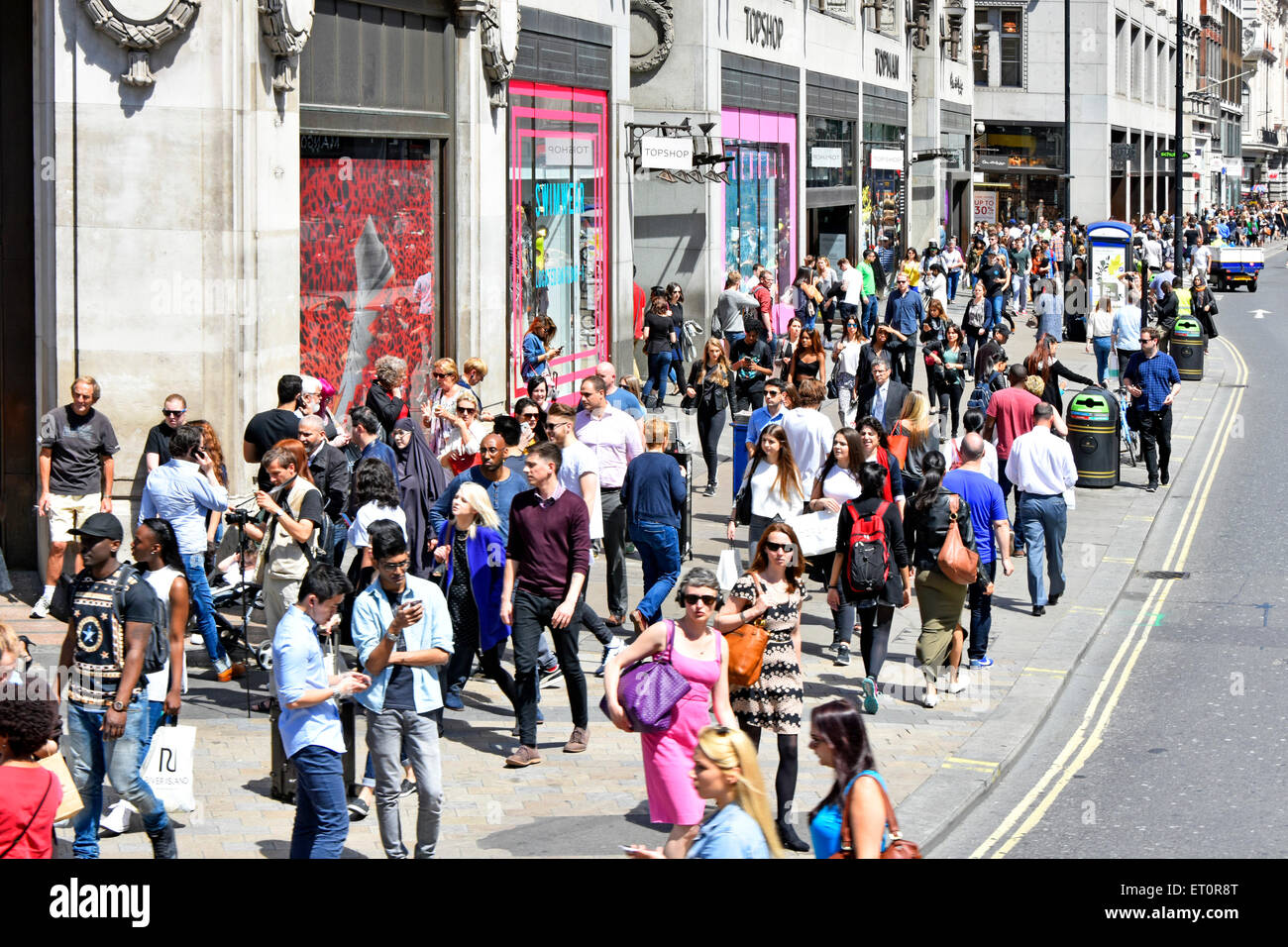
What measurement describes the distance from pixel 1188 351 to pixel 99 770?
26047mm

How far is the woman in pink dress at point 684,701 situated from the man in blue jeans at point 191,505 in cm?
433

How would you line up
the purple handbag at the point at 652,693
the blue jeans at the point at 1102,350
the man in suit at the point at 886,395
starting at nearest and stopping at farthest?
the purple handbag at the point at 652,693
the man in suit at the point at 886,395
the blue jeans at the point at 1102,350

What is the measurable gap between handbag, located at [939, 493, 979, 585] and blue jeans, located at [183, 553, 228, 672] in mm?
4860

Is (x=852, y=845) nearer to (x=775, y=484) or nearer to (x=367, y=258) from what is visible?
(x=775, y=484)

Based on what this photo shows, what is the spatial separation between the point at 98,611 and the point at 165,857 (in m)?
1.16

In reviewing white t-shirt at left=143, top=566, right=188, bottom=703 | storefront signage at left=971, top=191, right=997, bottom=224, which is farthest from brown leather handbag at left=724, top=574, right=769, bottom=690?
storefront signage at left=971, top=191, right=997, bottom=224

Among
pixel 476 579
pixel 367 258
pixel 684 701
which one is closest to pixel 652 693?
pixel 684 701

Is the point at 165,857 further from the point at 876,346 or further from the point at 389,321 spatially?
the point at 876,346

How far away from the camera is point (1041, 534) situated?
47.0 feet

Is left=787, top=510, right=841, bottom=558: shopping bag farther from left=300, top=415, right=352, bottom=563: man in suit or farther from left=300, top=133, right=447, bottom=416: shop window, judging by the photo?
left=300, top=133, right=447, bottom=416: shop window

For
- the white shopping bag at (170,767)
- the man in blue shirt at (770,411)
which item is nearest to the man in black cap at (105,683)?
the white shopping bag at (170,767)

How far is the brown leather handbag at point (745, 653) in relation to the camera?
8914 millimetres

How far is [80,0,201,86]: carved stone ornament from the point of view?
44.3 feet

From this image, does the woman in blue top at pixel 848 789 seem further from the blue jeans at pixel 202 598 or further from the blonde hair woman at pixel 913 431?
the blonde hair woman at pixel 913 431
